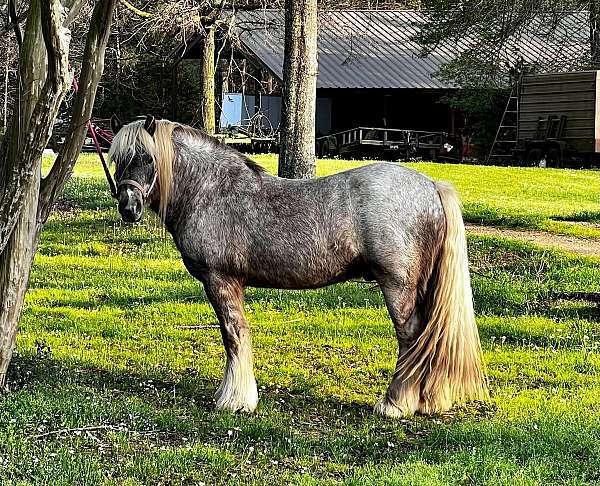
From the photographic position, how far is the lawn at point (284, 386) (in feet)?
18.1

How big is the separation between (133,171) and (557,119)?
23.1 metres

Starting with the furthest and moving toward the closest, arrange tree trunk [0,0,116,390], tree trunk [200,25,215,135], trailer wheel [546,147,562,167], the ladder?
the ladder, trailer wheel [546,147,562,167], tree trunk [200,25,215,135], tree trunk [0,0,116,390]

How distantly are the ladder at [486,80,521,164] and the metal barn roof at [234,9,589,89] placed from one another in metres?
2.98

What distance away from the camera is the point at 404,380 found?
21.5ft

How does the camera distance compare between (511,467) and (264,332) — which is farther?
(264,332)

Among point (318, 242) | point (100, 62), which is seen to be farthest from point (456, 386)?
point (100, 62)

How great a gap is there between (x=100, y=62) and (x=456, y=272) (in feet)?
9.37

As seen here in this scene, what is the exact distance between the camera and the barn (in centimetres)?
3469

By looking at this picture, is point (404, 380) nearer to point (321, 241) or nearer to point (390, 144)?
point (321, 241)

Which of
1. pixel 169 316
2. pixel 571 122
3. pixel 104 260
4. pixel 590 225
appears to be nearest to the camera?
pixel 169 316

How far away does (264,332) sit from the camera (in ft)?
29.9

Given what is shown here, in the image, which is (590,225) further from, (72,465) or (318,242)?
(72,465)

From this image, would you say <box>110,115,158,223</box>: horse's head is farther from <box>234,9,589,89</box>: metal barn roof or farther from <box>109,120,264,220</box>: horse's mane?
<box>234,9,589,89</box>: metal barn roof

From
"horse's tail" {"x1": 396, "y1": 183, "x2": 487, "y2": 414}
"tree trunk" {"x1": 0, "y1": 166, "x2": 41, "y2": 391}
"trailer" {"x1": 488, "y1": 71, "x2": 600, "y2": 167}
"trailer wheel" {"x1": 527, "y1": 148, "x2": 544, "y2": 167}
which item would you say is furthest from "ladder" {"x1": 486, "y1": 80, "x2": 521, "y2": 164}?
"tree trunk" {"x1": 0, "y1": 166, "x2": 41, "y2": 391}
